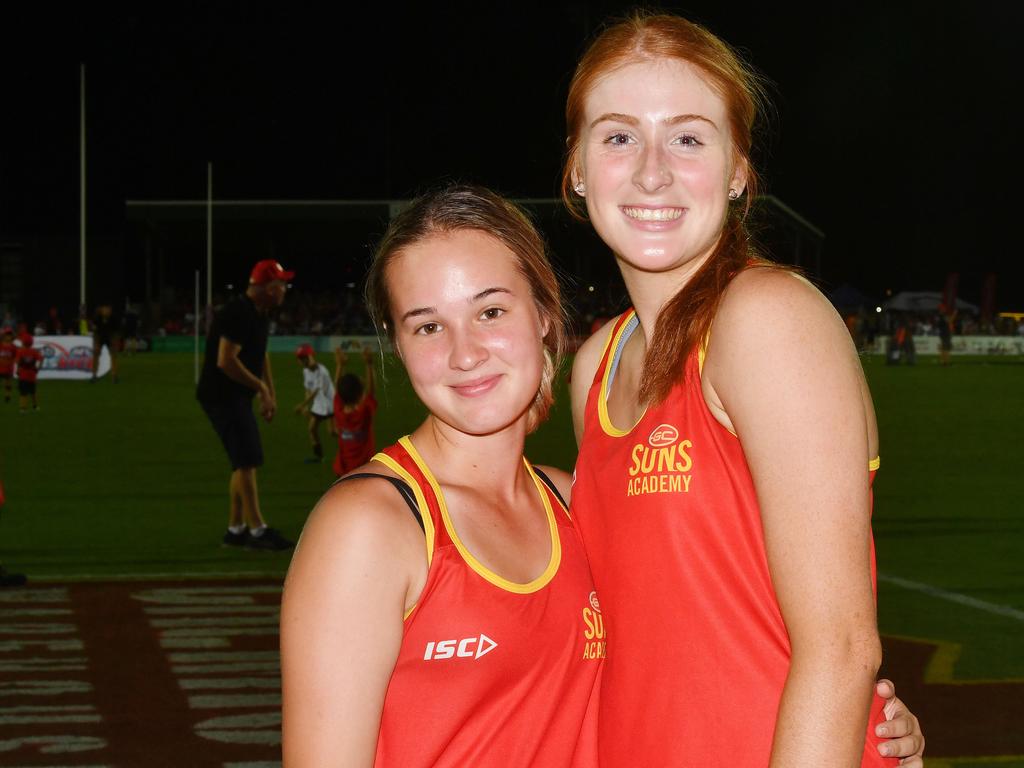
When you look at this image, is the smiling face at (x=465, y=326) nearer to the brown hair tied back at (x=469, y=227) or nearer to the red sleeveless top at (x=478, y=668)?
the brown hair tied back at (x=469, y=227)

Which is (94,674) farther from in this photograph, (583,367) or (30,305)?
(30,305)

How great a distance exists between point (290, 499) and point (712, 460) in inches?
449

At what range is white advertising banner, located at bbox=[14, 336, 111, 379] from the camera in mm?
34031

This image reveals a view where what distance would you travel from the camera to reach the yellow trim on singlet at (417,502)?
2371mm

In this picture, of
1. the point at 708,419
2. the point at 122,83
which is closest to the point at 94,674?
the point at 708,419

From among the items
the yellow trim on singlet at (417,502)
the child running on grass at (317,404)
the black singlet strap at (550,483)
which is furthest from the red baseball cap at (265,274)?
the yellow trim on singlet at (417,502)

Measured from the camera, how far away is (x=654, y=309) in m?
2.55

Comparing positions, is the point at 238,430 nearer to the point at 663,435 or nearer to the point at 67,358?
the point at 663,435

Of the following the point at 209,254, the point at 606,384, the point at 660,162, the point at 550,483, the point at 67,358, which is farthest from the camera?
the point at 209,254

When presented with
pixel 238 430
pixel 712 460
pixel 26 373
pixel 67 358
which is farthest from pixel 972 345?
pixel 712 460

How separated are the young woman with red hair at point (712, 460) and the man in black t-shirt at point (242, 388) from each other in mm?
8320

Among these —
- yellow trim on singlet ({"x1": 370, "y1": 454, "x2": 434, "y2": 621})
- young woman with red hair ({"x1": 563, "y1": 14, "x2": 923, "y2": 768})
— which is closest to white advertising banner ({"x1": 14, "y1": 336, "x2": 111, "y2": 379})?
yellow trim on singlet ({"x1": 370, "y1": 454, "x2": 434, "y2": 621})

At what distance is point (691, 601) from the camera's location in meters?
2.29

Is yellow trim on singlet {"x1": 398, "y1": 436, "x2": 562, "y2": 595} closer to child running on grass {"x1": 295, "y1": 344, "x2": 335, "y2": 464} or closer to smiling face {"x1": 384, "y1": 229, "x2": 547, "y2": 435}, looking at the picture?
smiling face {"x1": 384, "y1": 229, "x2": 547, "y2": 435}
